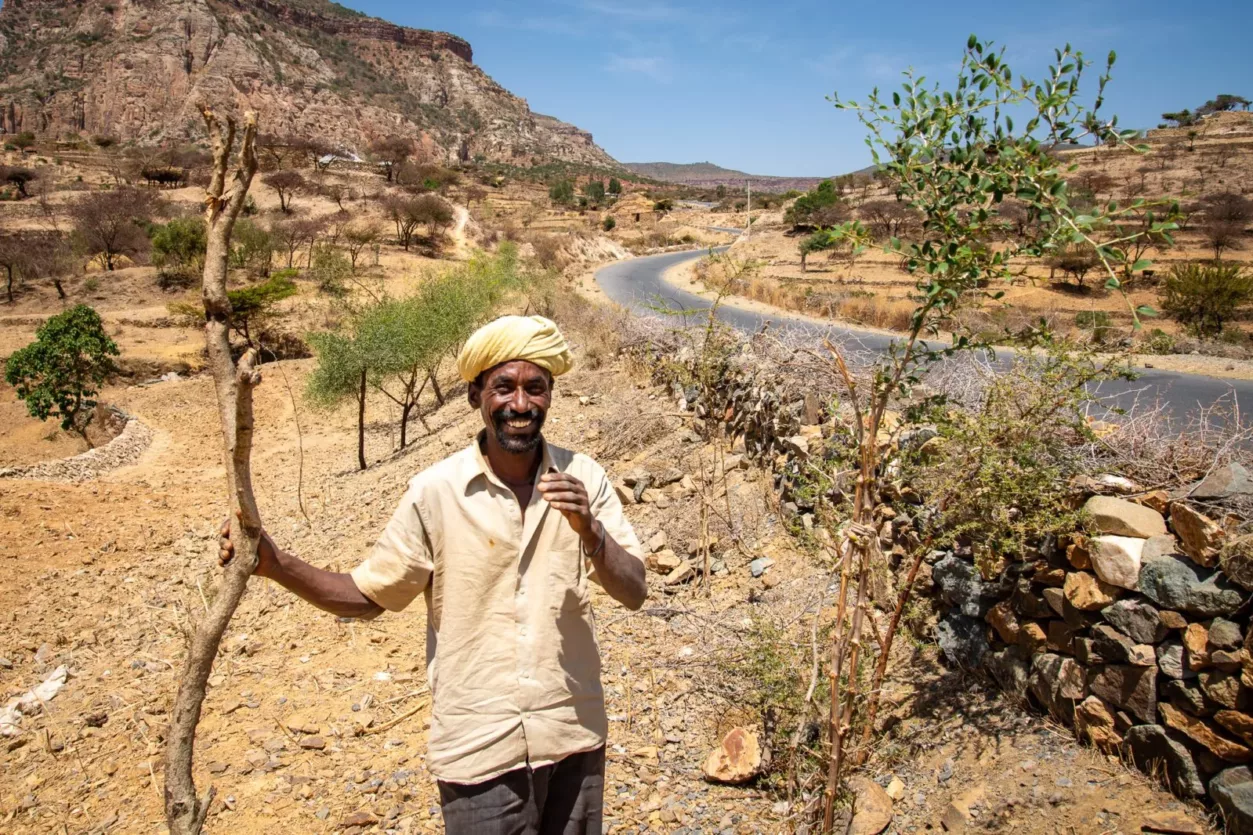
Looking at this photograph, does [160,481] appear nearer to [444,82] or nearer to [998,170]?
[998,170]

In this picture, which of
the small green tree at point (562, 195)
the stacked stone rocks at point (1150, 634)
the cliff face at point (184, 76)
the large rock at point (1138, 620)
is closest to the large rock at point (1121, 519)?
the stacked stone rocks at point (1150, 634)

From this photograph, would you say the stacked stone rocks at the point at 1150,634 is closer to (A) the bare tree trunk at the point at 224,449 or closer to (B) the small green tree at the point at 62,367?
(A) the bare tree trunk at the point at 224,449

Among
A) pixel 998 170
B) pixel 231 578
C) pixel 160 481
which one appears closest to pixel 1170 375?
pixel 998 170

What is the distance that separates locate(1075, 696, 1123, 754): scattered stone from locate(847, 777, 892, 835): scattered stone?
2.87 feet

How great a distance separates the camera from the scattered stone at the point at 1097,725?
2906mm

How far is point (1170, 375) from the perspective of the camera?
835 cm

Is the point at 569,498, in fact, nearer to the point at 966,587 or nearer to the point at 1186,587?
the point at 1186,587

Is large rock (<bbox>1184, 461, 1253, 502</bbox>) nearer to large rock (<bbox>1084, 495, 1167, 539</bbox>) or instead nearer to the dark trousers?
large rock (<bbox>1084, 495, 1167, 539</bbox>)

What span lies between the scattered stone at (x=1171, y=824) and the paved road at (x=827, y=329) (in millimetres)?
1570

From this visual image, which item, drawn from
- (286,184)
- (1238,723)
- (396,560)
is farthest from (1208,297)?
(286,184)

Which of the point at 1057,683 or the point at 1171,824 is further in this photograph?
the point at 1057,683

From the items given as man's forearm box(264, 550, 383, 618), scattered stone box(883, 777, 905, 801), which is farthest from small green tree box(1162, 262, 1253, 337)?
man's forearm box(264, 550, 383, 618)

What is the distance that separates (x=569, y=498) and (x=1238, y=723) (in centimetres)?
254

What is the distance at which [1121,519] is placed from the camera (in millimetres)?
2926
